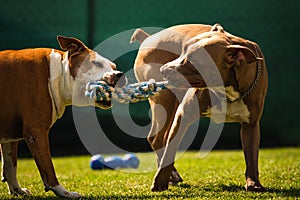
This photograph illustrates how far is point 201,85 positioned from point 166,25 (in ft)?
14.4

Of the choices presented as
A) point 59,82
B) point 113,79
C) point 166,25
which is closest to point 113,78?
point 113,79

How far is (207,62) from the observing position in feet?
14.1

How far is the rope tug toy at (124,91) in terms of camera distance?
4.22m

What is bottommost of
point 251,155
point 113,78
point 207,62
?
point 251,155

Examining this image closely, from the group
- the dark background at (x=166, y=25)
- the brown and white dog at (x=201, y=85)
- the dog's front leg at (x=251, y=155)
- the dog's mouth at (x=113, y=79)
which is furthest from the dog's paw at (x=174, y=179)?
the dark background at (x=166, y=25)

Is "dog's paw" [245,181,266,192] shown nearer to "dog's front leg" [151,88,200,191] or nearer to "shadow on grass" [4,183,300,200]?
"shadow on grass" [4,183,300,200]

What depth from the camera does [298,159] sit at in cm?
675

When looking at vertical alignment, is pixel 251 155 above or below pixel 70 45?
below

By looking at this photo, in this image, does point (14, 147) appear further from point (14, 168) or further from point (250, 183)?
point (250, 183)

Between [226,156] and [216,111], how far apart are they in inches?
111

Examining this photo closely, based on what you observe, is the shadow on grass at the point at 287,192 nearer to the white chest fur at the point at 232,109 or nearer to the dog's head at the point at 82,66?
the white chest fur at the point at 232,109

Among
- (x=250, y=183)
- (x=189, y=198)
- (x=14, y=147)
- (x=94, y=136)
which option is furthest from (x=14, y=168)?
(x=94, y=136)

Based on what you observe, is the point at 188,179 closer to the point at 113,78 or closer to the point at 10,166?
the point at 113,78

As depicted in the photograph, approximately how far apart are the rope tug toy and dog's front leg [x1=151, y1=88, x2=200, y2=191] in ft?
1.11
